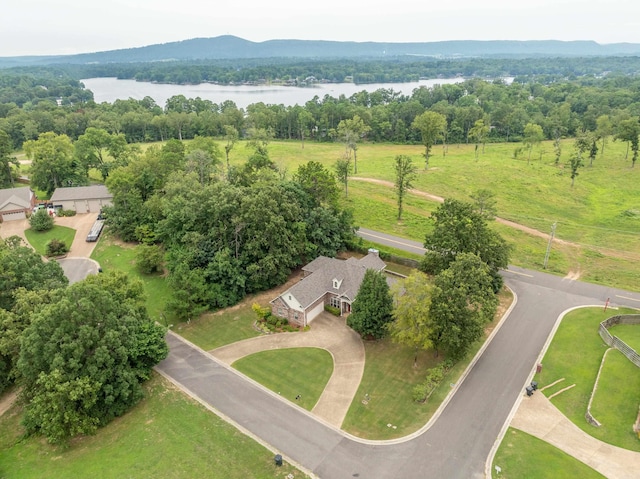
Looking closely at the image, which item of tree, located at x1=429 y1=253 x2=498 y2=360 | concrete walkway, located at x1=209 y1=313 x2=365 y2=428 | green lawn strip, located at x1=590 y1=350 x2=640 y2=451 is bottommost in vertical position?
concrete walkway, located at x1=209 y1=313 x2=365 y2=428

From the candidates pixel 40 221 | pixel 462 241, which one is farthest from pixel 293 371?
Result: pixel 40 221

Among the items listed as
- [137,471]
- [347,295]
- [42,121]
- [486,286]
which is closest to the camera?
[137,471]

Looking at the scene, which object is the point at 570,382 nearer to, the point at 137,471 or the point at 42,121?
the point at 137,471

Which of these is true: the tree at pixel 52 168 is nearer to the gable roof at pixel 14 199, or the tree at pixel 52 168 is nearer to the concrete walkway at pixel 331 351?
the gable roof at pixel 14 199

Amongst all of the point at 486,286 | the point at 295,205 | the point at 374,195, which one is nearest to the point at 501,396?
the point at 486,286

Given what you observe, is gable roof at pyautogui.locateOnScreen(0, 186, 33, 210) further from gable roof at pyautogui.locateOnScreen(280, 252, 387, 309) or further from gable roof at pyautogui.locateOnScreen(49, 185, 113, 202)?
gable roof at pyautogui.locateOnScreen(280, 252, 387, 309)

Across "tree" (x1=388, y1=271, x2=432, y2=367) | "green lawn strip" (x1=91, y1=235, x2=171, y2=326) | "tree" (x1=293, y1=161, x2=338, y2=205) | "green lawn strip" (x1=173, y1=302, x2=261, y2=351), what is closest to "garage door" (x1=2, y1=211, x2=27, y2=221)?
"green lawn strip" (x1=91, y1=235, x2=171, y2=326)

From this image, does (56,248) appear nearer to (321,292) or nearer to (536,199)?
(321,292)

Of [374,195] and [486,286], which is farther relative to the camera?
[374,195]
